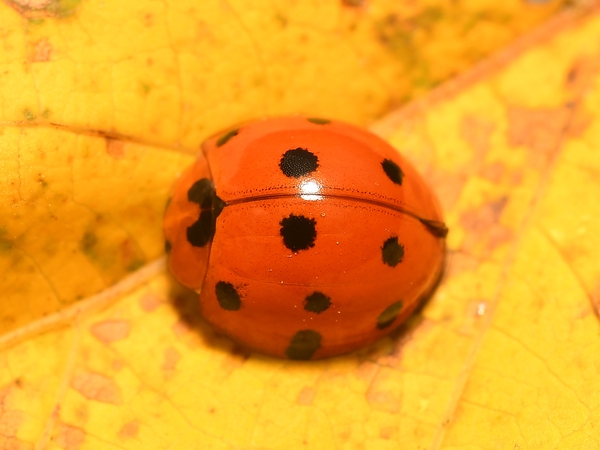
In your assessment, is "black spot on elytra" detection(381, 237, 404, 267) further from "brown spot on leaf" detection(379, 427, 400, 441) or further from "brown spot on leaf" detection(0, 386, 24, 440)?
"brown spot on leaf" detection(0, 386, 24, 440)

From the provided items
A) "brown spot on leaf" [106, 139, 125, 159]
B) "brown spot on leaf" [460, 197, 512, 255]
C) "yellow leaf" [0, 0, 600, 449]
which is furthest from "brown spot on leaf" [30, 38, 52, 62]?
"brown spot on leaf" [460, 197, 512, 255]

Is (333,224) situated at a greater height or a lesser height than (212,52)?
lesser

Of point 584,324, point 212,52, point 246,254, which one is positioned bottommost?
point 584,324

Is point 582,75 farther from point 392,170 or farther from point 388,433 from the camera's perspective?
point 388,433

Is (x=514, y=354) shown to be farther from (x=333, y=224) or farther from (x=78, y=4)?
(x=78, y=4)

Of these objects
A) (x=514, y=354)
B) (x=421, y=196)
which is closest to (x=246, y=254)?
(x=421, y=196)

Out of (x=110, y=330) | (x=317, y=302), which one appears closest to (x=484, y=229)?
(x=317, y=302)

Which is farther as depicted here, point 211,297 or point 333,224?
point 211,297
